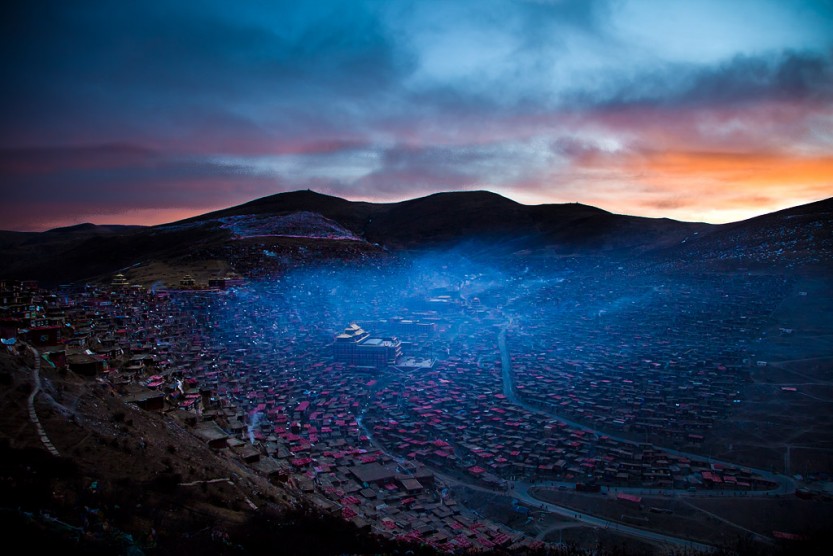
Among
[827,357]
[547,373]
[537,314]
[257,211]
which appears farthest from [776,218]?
[257,211]

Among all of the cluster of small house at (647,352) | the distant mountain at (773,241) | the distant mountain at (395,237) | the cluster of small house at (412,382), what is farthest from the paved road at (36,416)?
the distant mountain at (773,241)

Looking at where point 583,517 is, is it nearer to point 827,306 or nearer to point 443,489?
point 443,489

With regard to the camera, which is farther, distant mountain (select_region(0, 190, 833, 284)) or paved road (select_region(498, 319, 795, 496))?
distant mountain (select_region(0, 190, 833, 284))

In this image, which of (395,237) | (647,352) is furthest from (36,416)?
(395,237)

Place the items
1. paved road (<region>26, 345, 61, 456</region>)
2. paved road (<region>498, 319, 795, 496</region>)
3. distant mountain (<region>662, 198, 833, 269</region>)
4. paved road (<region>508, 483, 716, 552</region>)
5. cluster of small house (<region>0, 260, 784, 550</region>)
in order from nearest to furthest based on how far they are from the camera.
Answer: paved road (<region>26, 345, 61, 456</region>), paved road (<region>508, 483, 716, 552</region>), cluster of small house (<region>0, 260, 784, 550</region>), paved road (<region>498, 319, 795, 496</region>), distant mountain (<region>662, 198, 833, 269</region>)

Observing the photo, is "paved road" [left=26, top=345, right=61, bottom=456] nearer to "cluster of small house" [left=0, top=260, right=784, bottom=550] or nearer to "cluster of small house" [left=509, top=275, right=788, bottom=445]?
"cluster of small house" [left=0, top=260, right=784, bottom=550]

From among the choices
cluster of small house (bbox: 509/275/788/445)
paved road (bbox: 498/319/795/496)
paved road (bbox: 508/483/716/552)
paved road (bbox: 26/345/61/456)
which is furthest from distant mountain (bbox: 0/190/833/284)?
paved road (bbox: 508/483/716/552)

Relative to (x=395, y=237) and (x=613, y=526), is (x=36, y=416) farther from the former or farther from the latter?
(x=395, y=237)

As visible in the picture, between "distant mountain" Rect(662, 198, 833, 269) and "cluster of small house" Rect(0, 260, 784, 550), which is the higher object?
"distant mountain" Rect(662, 198, 833, 269)
